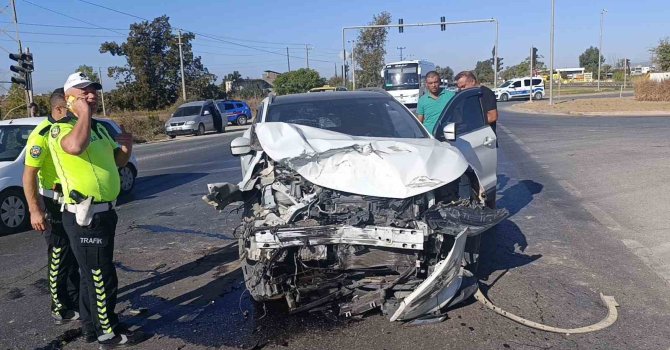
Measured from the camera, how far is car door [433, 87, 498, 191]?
21.8 ft

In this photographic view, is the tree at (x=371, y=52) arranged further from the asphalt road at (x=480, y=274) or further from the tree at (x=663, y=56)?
the asphalt road at (x=480, y=274)

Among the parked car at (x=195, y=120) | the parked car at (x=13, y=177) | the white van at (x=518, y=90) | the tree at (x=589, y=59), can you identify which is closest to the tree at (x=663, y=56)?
the white van at (x=518, y=90)

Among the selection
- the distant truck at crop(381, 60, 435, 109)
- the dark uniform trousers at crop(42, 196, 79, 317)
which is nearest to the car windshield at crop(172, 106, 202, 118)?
the distant truck at crop(381, 60, 435, 109)

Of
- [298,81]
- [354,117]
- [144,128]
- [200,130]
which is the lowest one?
[200,130]

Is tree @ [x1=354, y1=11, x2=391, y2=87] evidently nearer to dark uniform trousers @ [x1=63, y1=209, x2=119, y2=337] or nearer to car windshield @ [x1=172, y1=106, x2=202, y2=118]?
car windshield @ [x1=172, y1=106, x2=202, y2=118]

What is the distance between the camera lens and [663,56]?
44.8 m

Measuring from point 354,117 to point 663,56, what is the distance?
1857 inches

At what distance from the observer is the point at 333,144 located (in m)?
4.99

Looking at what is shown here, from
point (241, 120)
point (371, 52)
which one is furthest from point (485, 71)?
point (241, 120)

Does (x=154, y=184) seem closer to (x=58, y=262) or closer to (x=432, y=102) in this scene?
(x=432, y=102)

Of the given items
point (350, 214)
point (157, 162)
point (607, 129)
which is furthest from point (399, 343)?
point (607, 129)

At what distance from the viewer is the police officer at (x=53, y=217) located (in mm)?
4176

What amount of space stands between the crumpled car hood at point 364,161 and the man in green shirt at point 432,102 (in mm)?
2346

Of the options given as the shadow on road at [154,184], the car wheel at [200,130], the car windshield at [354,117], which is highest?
the car windshield at [354,117]
